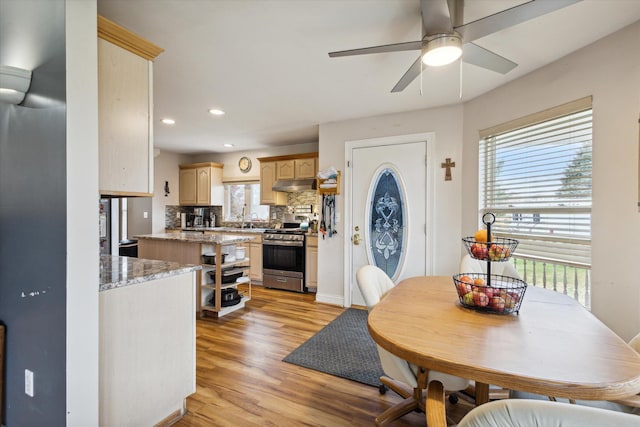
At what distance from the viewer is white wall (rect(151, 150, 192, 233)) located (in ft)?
17.8

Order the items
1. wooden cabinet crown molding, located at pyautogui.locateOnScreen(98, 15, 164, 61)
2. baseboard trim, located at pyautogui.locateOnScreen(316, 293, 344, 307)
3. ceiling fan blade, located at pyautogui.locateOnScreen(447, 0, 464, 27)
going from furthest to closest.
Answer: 1. baseboard trim, located at pyautogui.locateOnScreen(316, 293, 344, 307)
2. ceiling fan blade, located at pyautogui.locateOnScreen(447, 0, 464, 27)
3. wooden cabinet crown molding, located at pyautogui.locateOnScreen(98, 15, 164, 61)

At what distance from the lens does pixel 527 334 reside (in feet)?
3.76

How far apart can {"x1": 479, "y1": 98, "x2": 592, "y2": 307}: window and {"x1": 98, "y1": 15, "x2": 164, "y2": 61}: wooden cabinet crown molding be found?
2.85 m

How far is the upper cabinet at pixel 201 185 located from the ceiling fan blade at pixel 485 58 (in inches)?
193

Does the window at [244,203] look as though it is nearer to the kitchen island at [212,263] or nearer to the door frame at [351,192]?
the kitchen island at [212,263]

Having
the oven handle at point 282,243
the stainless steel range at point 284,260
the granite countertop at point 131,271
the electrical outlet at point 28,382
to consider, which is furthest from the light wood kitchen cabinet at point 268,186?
the electrical outlet at point 28,382

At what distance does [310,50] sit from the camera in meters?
2.06

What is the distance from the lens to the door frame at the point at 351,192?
3283mm

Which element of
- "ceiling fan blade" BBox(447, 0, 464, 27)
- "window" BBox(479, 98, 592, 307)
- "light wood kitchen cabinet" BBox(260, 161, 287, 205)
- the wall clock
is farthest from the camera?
the wall clock

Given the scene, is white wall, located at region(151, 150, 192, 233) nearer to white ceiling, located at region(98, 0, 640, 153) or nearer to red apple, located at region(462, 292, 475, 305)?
white ceiling, located at region(98, 0, 640, 153)

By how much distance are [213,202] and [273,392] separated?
4.34 meters

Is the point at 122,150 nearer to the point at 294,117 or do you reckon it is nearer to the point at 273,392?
the point at 273,392

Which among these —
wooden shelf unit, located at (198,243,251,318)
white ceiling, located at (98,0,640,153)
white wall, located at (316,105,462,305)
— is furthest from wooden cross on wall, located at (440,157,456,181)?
wooden shelf unit, located at (198,243,251,318)

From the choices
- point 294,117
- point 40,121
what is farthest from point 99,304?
point 294,117
